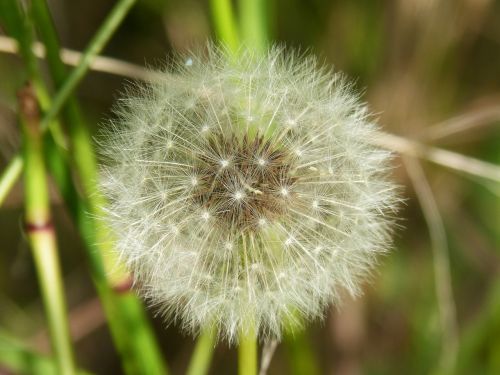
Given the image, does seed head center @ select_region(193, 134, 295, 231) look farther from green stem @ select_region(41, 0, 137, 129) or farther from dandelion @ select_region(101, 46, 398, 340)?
green stem @ select_region(41, 0, 137, 129)

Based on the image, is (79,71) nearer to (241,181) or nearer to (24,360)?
(241,181)

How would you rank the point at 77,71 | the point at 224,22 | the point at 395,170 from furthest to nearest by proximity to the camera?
the point at 395,170 → the point at 224,22 → the point at 77,71

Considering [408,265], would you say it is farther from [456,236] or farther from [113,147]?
[113,147]

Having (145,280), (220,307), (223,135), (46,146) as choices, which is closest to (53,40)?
(46,146)

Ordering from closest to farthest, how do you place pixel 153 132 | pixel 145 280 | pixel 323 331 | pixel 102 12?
pixel 145 280 < pixel 153 132 < pixel 323 331 < pixel 102 12

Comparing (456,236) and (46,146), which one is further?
(456,236)

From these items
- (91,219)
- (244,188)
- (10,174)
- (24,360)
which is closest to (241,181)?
(244,188)
